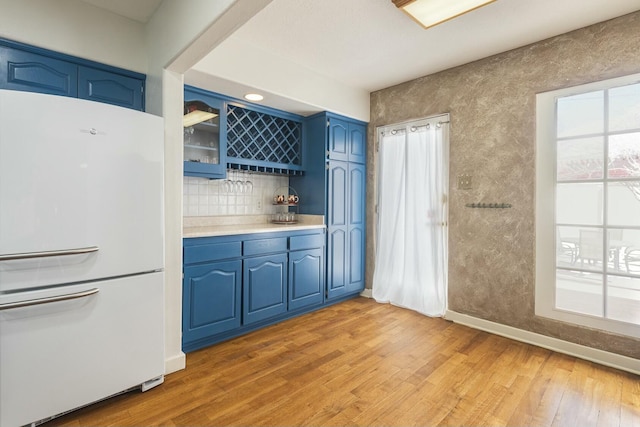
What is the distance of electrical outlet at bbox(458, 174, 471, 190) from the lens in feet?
10.0

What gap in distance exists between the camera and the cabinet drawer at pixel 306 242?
10.3ft

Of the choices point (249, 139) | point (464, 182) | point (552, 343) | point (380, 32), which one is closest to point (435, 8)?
point (380, 32)

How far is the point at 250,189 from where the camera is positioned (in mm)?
3508

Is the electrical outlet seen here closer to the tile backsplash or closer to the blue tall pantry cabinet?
the blue tall pantry cabinet

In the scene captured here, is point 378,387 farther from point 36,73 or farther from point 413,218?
point 36,73

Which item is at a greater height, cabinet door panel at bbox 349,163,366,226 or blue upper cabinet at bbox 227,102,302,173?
blue upper cabinet at bbox 227,102,302,173

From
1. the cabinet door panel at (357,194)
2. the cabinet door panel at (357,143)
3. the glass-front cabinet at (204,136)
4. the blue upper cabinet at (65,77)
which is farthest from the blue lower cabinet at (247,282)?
the blue upper cabinet at (65,77)

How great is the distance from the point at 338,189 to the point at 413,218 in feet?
3.00

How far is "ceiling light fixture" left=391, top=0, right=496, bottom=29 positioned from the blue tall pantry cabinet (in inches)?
59.1

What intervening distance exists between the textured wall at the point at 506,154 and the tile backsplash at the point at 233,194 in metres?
2.01

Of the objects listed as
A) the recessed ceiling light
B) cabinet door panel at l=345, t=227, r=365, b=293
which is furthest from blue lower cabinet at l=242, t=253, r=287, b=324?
the recessed ceiling light

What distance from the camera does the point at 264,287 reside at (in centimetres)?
289

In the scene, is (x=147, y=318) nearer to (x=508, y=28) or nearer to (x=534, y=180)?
(x=534, y=180)

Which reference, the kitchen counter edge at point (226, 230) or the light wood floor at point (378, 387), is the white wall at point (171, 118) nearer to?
the kitchen counter edge at point (226, 230)
